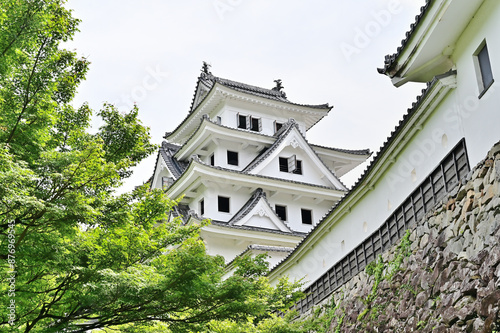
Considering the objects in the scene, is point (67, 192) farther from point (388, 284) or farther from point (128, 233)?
point (388, 284)

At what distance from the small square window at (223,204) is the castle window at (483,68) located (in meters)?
17.9

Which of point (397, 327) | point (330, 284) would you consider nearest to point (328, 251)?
point (330, 284)

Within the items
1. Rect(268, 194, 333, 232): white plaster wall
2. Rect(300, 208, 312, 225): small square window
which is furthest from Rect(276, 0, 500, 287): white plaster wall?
Rect(300, 208, 312, 225): small square window

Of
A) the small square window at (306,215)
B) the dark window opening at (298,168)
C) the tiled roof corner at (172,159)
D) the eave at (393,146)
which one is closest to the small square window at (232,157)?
the tiled roof corner at (172,159)

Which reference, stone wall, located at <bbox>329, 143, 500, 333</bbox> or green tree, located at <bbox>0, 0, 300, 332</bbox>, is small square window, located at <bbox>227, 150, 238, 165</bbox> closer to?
stone wall, located at <bbox>329, 143, 500, 333</bbox>

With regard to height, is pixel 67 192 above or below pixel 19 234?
above

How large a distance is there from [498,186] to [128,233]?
18.5 ft

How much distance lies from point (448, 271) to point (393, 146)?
3085 millimetres

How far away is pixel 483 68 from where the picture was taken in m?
8.43

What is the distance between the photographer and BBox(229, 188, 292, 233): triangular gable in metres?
24.3

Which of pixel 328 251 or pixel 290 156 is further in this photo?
pixel 290 156

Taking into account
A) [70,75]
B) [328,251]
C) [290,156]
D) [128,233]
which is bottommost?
[128,233]

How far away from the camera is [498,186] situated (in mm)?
7262

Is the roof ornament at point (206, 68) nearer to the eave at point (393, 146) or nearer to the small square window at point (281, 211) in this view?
the small square window at point (281, 211)
